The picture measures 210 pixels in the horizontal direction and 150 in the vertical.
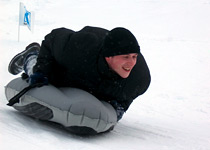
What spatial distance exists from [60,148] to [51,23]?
11.4m

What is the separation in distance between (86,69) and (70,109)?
1.51ft

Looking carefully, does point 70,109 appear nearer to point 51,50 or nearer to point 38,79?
point 38,79

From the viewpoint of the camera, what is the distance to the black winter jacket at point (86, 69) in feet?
9.08

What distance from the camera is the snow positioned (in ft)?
7.88

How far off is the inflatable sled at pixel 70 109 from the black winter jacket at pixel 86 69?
158mm

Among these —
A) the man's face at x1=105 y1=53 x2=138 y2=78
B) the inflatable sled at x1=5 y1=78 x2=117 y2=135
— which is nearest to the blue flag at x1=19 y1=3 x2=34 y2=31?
the inflatable sled at x1=5 y1=78 x2=117 y2=135

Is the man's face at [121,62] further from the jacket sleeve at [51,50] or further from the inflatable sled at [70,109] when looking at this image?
the jacket sleeve at [51,50]

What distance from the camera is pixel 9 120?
2.50 metres

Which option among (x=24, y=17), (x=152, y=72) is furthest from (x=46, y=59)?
(x=24, y=17)

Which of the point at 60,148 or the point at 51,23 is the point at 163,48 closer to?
the point at 51,23

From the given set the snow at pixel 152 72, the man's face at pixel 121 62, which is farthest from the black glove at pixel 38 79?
the man's face at pixel 121 62

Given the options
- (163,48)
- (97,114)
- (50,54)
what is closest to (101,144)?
(97,114)

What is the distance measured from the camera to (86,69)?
2.77 m

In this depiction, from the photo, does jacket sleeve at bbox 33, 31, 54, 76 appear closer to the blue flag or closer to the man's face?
Answer: the man's face
